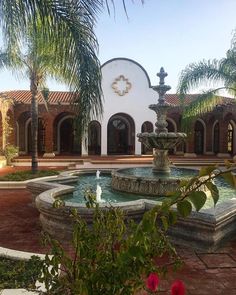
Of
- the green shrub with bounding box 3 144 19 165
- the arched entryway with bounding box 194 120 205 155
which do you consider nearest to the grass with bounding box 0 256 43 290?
the green shrub with bounding box 3 144 19 165

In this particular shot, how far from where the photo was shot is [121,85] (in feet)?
78.3

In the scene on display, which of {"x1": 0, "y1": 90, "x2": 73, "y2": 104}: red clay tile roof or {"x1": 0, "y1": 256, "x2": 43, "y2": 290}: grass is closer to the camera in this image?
{"x1": 0, "y1": 256, "x2": 43, "y2": 290}: grass

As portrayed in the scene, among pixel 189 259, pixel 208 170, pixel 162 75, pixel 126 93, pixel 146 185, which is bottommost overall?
pixel 189 259

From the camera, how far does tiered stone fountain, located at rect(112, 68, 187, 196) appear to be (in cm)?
836

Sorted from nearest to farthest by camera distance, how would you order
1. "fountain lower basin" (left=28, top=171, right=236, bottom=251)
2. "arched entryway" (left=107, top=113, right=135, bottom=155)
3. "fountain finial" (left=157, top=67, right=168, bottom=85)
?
"fountain lower basin" (left=28, top=171, right=236, bottom=251) → "fountain finial" (left=157, top=67, right=168, bottom=85) → "arched entryway" (left=107, top=113, right=135, bottom=155)

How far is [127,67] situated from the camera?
23.9 metres

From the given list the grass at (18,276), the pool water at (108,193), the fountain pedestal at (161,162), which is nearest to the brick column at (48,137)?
the pool water at (108,193)

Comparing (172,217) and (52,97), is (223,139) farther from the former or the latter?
(172,217)

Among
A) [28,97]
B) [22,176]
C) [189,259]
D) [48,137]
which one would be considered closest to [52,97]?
[28,97]

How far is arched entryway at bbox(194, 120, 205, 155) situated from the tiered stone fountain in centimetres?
1843

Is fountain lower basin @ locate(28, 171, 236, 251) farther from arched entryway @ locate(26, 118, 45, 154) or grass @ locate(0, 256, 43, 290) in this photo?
arched entryway @ locate(26, 118, 45, 154)

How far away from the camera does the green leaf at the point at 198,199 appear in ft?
5.25

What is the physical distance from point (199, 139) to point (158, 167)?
765 inches

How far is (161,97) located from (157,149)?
177 centimetres
